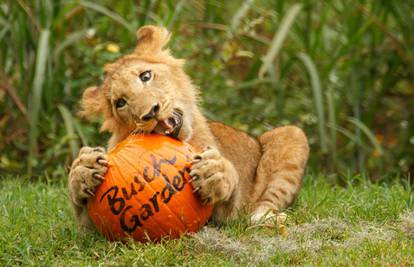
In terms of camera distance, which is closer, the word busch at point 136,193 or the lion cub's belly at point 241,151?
the word busch at point 136,193

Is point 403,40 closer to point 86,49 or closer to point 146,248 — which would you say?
point 86,49

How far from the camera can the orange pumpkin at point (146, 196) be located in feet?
15.3

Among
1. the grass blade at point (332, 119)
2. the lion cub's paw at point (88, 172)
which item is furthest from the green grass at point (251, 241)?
the grass blade at point (332, 119)

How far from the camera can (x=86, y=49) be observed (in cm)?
892

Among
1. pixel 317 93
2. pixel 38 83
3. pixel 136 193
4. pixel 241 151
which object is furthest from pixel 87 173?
pixel 317 93

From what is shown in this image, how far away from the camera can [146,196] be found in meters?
4.64

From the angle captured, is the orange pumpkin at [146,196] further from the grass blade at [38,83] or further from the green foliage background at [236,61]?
the green foliage background at [236,61]

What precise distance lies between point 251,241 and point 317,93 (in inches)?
138

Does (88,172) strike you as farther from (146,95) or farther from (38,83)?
(38,83)

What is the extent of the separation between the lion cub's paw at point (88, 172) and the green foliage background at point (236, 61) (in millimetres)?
2890

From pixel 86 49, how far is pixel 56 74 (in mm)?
708

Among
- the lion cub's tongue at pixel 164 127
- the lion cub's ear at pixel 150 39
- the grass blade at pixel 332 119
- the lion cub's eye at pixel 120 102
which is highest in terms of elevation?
the lion cub's ear at pixel 150 39

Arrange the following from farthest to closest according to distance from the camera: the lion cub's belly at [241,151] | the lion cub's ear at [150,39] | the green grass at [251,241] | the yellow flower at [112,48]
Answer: the yellow flower at [112,48] → the lion cub's belly at [241,151] → the lion cub's ear at [150,39] → the green grass at [251,241]

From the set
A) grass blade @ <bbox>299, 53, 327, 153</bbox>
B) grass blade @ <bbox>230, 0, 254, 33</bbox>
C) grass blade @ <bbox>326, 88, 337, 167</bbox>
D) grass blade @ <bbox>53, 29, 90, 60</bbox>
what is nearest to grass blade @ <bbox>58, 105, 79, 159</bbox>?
grass blade @ <bbox>53, 29, 90, 60</bbox>
